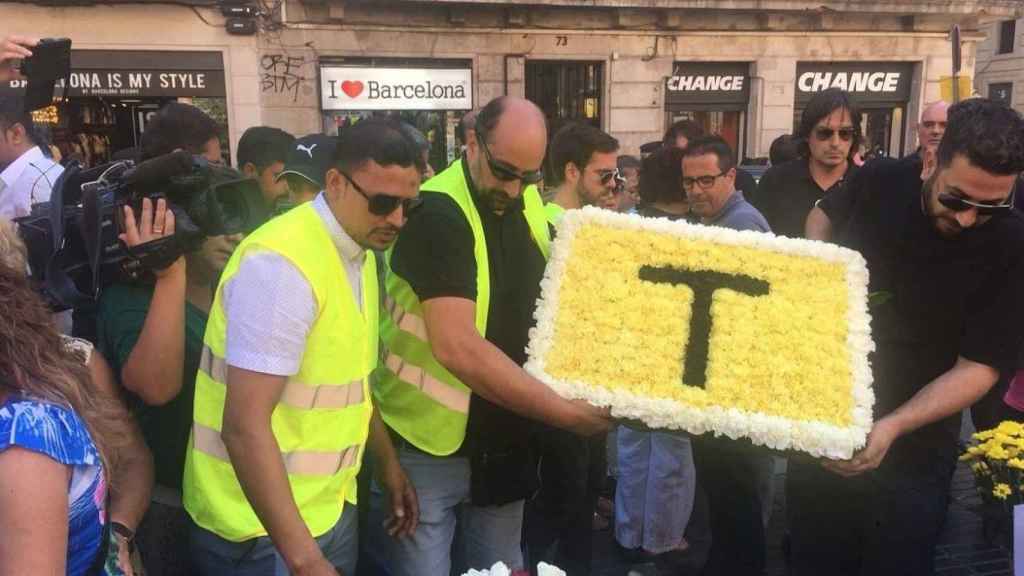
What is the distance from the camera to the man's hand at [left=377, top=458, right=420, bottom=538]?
251cm

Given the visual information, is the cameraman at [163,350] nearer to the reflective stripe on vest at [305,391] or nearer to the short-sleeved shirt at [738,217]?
the reflective stripe on vest at [305,391]

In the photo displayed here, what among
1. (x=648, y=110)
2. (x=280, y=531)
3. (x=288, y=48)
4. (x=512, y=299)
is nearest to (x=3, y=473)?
(x=280, y=531)

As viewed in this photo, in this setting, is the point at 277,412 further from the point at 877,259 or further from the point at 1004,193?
the point at 1004,193

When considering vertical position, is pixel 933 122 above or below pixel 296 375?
above

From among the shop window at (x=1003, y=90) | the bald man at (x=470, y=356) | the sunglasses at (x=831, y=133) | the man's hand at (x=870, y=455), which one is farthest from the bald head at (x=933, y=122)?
the shop window at (x=1003, y=90)

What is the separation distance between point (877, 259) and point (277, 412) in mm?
1978

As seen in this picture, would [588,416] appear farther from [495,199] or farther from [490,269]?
[495,199]

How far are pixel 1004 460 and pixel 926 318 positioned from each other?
0.48 meters

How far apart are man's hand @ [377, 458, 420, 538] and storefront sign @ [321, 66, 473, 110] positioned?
38.3 ft

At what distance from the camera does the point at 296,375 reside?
78.6 inches

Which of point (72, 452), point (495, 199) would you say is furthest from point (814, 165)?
point (72, 452)

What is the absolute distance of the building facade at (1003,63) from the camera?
91.8 ft

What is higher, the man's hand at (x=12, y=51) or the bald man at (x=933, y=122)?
the man's hand at (x=12, y=51)

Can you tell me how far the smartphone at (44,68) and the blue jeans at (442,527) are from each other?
2.10 metres
